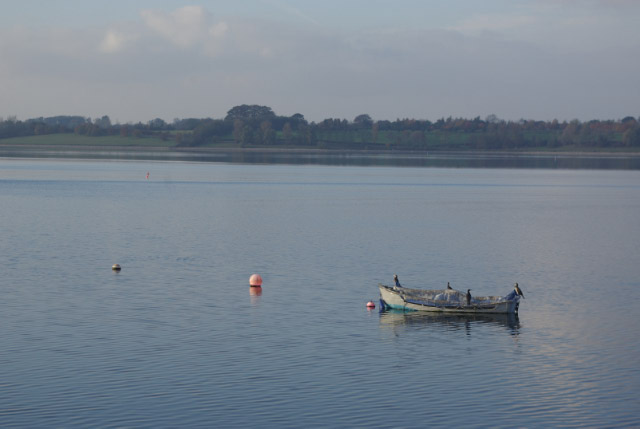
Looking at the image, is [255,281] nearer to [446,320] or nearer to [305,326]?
[305,326]

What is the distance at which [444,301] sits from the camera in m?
44.7

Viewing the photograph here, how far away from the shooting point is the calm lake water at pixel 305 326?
94.5ft

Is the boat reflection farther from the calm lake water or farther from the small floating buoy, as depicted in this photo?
the small floating buoy

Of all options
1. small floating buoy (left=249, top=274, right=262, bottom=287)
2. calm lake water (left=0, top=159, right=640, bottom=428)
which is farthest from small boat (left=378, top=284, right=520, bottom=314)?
small floating buoy (left=249, top=274, right=262, bottom=287)

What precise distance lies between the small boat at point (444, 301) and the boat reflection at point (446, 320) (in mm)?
267

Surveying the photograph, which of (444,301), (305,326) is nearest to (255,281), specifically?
(305,326)

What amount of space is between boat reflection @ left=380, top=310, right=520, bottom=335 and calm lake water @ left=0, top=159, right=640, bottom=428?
0.19 m

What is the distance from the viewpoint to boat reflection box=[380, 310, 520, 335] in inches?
1655

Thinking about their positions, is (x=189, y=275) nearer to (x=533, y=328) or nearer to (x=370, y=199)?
(x=533, y=328)

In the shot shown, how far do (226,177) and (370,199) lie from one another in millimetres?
66011

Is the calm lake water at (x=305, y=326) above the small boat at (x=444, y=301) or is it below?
below

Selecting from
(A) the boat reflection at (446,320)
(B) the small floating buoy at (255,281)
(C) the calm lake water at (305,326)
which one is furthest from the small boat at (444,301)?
(B) the small floating buoy at (255,281)

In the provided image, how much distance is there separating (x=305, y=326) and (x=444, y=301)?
829 centimetres

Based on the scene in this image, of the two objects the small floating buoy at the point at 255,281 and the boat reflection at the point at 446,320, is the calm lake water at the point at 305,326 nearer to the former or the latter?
the boat reflection at the point at 446,320
